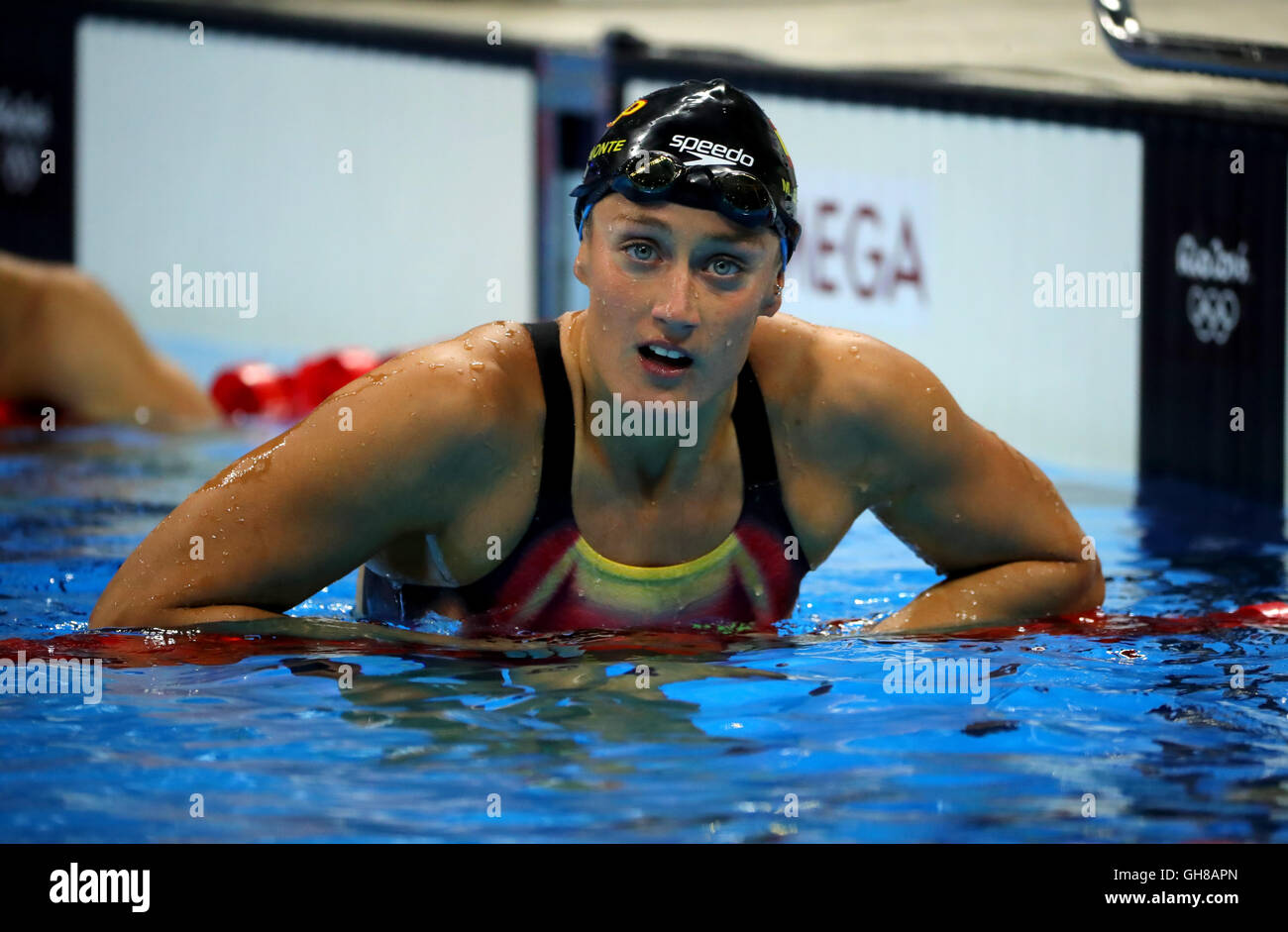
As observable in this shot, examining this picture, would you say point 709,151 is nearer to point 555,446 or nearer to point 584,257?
point 584,257

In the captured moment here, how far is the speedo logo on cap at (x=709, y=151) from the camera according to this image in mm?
3088

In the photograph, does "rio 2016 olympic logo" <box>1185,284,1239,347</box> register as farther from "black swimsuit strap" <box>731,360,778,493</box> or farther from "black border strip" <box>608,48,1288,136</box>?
"black swimsuit strap" <box>731,360,778,493</box>

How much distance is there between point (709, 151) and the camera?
311cm

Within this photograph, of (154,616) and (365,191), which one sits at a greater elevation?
(365,191)

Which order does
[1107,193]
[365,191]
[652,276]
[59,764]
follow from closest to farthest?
[59,764]
[652,276]
[1107,193]
[365,191]

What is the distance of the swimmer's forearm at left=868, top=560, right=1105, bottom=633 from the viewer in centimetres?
360

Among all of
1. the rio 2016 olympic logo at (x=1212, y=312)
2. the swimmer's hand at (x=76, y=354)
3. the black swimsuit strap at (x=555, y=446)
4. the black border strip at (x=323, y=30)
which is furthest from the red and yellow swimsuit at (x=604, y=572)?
the black border strip at (x=323, y=30)

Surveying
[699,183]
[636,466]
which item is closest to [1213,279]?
[636,466]

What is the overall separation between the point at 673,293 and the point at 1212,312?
12.9ft

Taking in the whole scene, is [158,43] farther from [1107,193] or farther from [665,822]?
[665,822]

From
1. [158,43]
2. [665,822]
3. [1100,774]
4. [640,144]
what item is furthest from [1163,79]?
[158,43]
